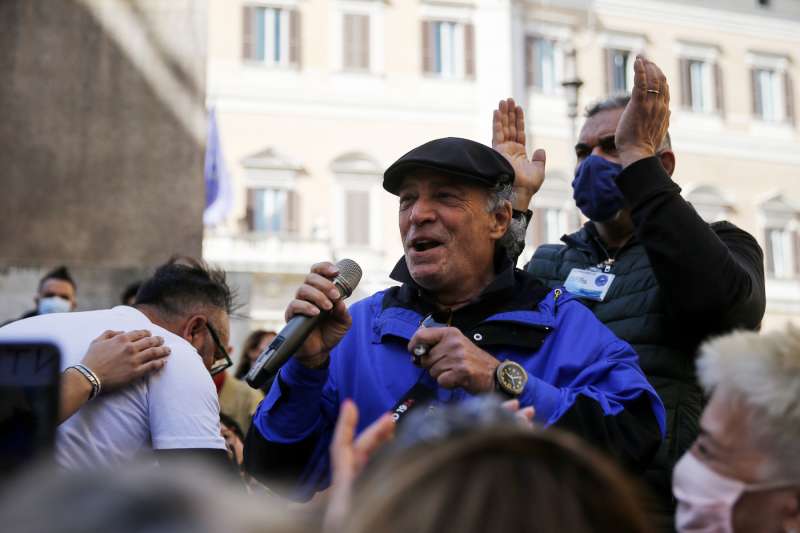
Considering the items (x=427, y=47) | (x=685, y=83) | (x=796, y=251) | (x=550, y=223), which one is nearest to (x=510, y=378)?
(x=550, y=223)

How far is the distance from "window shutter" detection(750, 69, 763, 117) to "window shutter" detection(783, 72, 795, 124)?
35.1 inches

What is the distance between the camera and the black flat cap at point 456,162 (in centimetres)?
306

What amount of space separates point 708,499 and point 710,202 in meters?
30.0

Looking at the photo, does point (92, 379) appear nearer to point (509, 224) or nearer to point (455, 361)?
point (455, 361)

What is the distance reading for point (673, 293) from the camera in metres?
3.11

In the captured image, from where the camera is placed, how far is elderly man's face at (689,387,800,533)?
1913 mm

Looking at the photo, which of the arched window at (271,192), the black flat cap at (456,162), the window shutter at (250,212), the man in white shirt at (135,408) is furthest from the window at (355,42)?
the black flat cap at (456,162)

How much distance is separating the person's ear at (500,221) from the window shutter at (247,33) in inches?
1009

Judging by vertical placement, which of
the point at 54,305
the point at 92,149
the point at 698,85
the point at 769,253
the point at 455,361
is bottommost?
the point at 455,361

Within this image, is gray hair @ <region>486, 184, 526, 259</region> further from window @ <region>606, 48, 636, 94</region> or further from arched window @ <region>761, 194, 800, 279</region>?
arched window @ <region>761, 194, 800, 279</region>

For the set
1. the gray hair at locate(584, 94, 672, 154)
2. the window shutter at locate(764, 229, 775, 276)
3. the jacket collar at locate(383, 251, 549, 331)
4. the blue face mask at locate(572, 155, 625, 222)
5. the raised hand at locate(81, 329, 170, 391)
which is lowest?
the raised hand at locate(81, 329, 170, 391)

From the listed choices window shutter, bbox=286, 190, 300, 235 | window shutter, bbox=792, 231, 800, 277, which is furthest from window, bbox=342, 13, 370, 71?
window shutter, bbox=792, 231, 800, 277

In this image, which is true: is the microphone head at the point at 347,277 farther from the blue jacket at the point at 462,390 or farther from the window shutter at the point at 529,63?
the window shutter at the point at 529,63

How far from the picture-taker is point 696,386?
3316 mm
